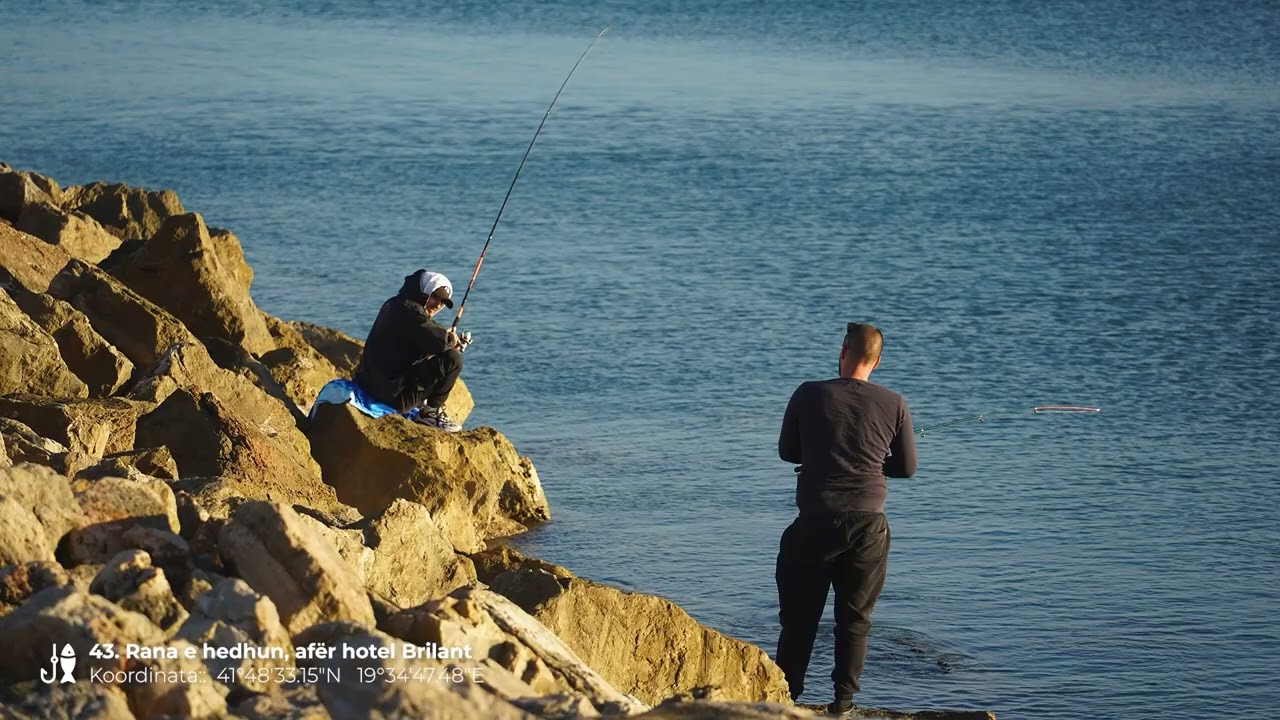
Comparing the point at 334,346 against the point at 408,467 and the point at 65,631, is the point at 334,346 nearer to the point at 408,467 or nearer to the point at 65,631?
the point at 408,467

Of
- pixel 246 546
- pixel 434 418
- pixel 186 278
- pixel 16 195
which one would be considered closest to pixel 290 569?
pixel 246 546

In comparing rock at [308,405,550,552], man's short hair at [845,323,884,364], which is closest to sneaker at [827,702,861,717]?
man's short hair at [845,323,884,364]

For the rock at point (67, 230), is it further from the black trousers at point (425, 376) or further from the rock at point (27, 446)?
the rock at point (27, 446)

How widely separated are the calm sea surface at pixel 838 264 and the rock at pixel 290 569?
10.0ft

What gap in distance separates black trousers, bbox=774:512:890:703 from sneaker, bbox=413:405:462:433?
308 cm

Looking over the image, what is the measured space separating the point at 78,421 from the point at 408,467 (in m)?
1.83

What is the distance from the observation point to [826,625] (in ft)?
25.1

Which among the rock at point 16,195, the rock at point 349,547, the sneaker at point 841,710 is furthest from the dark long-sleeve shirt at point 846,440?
the rock at point 16,195

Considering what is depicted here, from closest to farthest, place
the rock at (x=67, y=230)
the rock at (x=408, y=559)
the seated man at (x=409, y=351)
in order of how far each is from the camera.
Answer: the rock at (x=408, y=559)
the seated man at (x=409, y=351)
the rock at (x=67, y=230)

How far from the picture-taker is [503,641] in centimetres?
442

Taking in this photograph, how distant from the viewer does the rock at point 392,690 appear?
362cm

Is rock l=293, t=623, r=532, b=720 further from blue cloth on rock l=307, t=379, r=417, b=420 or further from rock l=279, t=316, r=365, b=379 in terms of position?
rock l=279, t=316, r=365, b=379

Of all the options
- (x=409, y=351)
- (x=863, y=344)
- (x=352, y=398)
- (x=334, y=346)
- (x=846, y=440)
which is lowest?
(x=334, y=346)

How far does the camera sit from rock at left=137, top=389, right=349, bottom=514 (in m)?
6.27
